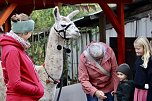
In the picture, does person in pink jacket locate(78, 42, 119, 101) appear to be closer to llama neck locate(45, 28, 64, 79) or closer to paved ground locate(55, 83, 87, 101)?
llama neck locate(45, 28, 64, 79)

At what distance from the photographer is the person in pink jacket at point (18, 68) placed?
4.21 m

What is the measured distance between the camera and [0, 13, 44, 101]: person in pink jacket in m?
4.21

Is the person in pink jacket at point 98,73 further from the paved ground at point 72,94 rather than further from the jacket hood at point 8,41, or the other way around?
the paved ground at point 72,94

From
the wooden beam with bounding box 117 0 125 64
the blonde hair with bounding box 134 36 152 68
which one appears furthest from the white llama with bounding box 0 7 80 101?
the wooden beam with bounding box 117 0 125 64

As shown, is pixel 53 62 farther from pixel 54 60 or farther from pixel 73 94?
pixel 73 94

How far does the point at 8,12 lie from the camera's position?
24.0ft

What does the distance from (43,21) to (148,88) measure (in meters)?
12.6

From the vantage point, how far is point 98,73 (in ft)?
20.9

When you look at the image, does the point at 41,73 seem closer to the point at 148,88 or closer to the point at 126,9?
the point at 148,88

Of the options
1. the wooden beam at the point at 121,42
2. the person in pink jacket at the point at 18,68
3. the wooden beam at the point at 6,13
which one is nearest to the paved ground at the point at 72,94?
the wooden beam at the point at 121,42

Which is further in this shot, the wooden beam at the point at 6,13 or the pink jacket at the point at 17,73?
the wooden beam at the point at 6,13

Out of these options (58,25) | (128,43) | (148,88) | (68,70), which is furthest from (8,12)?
(68,70)

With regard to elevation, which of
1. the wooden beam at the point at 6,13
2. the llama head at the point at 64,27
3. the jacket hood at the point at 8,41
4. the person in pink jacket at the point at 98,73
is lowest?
the person in pink jacket at the point at 98,73

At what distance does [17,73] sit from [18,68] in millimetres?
49
